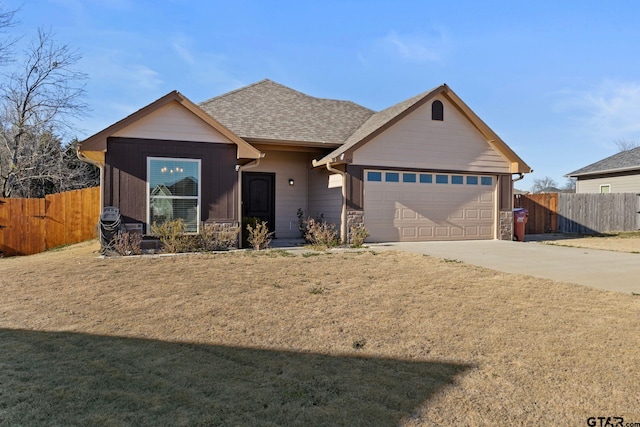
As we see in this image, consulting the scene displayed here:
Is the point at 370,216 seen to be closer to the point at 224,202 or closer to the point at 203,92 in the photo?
the point at 224,202

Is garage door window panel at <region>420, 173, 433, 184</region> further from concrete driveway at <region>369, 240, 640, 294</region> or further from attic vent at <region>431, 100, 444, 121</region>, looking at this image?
concrete driveway at <region>369, 240, 640, 294</region>

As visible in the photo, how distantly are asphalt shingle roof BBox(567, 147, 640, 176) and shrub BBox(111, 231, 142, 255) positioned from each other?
1001 inches

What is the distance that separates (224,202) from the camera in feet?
39.7

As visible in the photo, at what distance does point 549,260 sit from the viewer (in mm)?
10227

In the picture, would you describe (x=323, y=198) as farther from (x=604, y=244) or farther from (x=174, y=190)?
(x=604, y=244)

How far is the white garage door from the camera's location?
13.9 meters

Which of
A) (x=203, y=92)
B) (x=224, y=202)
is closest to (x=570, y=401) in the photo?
(x=224, y=202)

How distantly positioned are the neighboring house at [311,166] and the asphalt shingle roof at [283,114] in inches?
2.8

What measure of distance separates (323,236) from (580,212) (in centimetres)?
1521

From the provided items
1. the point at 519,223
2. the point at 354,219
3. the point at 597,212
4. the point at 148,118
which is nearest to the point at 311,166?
the point at 354,219

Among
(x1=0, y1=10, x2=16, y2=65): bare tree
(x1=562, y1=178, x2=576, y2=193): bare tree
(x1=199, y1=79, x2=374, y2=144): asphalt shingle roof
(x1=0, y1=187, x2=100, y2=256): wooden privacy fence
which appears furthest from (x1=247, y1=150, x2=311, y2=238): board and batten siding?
(x1=562, y1=178, x2=576, y2=193): bare tree

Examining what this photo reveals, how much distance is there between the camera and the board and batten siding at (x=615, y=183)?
2422 centimetres

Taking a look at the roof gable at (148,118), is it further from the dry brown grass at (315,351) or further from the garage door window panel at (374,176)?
the dry brown grass at (315,351)

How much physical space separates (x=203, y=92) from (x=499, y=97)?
13.9 meters
